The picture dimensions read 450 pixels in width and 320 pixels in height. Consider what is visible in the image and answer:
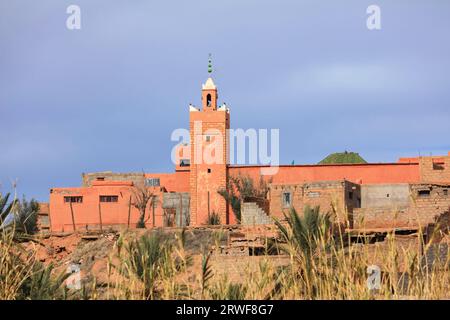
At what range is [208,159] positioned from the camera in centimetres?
3872

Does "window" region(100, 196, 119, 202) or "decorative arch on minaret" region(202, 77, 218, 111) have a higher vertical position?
"decorative arch on minaret" region(202, 77, 218, 111)

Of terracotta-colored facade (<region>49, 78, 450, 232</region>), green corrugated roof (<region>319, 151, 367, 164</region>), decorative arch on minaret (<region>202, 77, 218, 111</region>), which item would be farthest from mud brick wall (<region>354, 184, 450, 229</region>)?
green corrugated roof (<region>319, 151, 367, 164</region>)

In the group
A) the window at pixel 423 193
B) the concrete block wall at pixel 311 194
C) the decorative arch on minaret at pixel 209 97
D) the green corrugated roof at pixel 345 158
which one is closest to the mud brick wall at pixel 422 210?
the window at pixel 423 193

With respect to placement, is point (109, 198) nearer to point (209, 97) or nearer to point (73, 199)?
point (73, 199)

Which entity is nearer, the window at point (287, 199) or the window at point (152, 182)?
the window at point (287, 199)

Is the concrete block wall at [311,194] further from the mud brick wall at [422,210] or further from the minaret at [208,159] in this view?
the minaret at [208,159]

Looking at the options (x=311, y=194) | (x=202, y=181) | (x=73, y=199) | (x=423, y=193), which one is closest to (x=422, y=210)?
(x=423, y=193)

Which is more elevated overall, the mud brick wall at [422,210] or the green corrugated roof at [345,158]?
the green corrugated roof at [345,158]

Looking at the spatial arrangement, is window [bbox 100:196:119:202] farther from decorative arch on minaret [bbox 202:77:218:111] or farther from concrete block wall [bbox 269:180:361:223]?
concrete block wall [bbox 269:180:361:223]

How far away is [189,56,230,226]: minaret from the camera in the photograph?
3819cm

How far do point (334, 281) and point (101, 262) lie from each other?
25.1 m

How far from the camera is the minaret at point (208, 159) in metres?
38.2

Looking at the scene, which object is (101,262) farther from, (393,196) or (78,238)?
(393,196)
